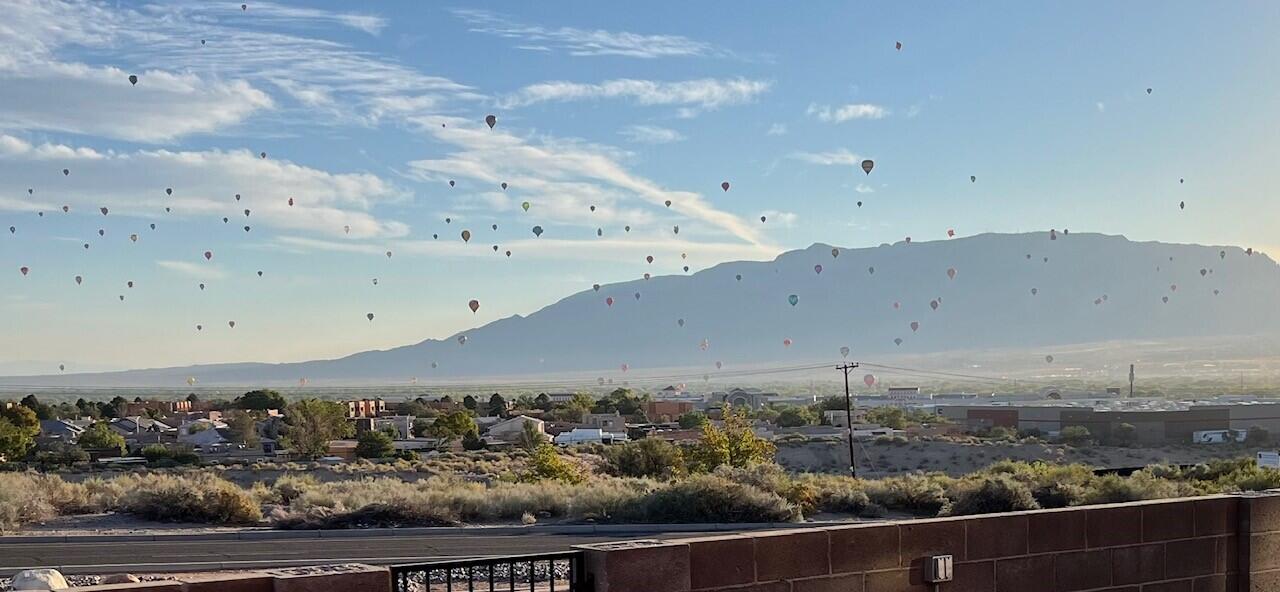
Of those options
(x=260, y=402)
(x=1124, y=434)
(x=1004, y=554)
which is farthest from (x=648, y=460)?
(x=260, y=402)

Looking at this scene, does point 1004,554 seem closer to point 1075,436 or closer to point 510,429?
point 510,429

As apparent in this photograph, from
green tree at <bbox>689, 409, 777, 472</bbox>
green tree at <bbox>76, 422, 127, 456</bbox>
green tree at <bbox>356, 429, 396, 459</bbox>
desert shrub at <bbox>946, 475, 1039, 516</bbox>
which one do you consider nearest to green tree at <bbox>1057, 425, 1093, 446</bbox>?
green tree at <bbox>689, 409, 777, 472</bbox>

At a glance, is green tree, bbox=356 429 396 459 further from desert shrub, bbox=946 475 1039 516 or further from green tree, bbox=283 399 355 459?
desert shrub, bbox=946 475 1039 516

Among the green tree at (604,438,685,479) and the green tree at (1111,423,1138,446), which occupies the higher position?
the green tree at (604,438,685,479)

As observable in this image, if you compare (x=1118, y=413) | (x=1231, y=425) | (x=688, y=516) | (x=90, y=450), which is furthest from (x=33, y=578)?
(x=1231, y=425)

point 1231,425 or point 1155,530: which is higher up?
point 1155,530

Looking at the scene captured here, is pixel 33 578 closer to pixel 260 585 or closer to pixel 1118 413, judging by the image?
pixel 260 585
